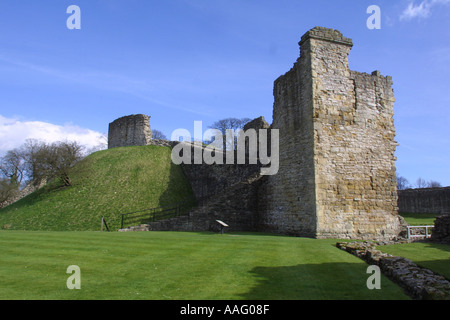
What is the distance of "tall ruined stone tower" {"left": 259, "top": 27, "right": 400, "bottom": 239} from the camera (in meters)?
16.1

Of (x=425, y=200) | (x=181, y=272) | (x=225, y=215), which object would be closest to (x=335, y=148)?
(x=225, y=215)

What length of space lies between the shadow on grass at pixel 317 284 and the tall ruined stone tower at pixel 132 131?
30046mm

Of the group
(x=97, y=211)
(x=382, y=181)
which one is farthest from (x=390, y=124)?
(x=97, y=211)

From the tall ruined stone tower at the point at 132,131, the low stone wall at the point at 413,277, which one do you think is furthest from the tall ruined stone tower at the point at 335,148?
the tall ruined stone tower at the point at 132,131

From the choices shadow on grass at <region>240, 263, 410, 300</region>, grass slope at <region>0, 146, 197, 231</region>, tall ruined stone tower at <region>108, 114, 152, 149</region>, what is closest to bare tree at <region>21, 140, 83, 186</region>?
grass slope at <region>0, 146, 197, 231</region>

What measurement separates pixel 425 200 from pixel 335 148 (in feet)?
65.7

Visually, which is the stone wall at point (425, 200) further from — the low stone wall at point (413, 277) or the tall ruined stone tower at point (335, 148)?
the low stone wall at point (413, 277)

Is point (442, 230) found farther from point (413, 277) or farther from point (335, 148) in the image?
point (413, 277)

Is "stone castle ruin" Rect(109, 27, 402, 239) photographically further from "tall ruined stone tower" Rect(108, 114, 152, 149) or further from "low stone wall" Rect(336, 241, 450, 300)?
"tall ruined stone tower" Rect(108, 114, 152, 149)

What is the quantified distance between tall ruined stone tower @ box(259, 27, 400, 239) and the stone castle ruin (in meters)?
0.05

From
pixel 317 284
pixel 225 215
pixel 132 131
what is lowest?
pixel 317 284

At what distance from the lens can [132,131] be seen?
37688 mm

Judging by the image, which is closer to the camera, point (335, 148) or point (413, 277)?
point (413, 277)
